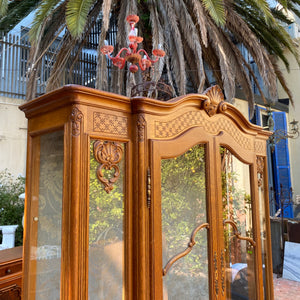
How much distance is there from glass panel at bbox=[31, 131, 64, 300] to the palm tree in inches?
105

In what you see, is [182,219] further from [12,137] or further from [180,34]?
[12,137]

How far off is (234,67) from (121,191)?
4.74 metres

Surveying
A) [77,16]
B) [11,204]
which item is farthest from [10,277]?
[77,16]

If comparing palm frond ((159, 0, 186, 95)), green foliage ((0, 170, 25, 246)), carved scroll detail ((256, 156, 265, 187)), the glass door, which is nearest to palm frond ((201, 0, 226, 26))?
palm frond ((159, 0, 186, 95))

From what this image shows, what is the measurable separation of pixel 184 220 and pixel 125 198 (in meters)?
0.44

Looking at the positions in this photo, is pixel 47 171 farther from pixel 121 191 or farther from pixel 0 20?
pixel 0 20

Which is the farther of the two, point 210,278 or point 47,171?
point 210,278

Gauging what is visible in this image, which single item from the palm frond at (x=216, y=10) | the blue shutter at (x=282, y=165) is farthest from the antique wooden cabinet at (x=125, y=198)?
the blue shutter at (x=282, y=165)

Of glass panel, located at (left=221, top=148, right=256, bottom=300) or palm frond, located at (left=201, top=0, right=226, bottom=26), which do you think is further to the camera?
palm frond, located at (left=201, top=0, right=226, bottom=26)

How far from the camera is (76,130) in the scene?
1.28 metres

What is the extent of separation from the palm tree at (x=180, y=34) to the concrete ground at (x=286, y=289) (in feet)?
9.71

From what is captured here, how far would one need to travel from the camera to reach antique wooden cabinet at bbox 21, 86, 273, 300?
1.29m

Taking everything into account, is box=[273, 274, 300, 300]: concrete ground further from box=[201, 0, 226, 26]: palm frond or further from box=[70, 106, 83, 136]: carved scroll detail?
box=[201, 0, 226, 26]: palm frond

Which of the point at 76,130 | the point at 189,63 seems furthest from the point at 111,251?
the point at 189,63
